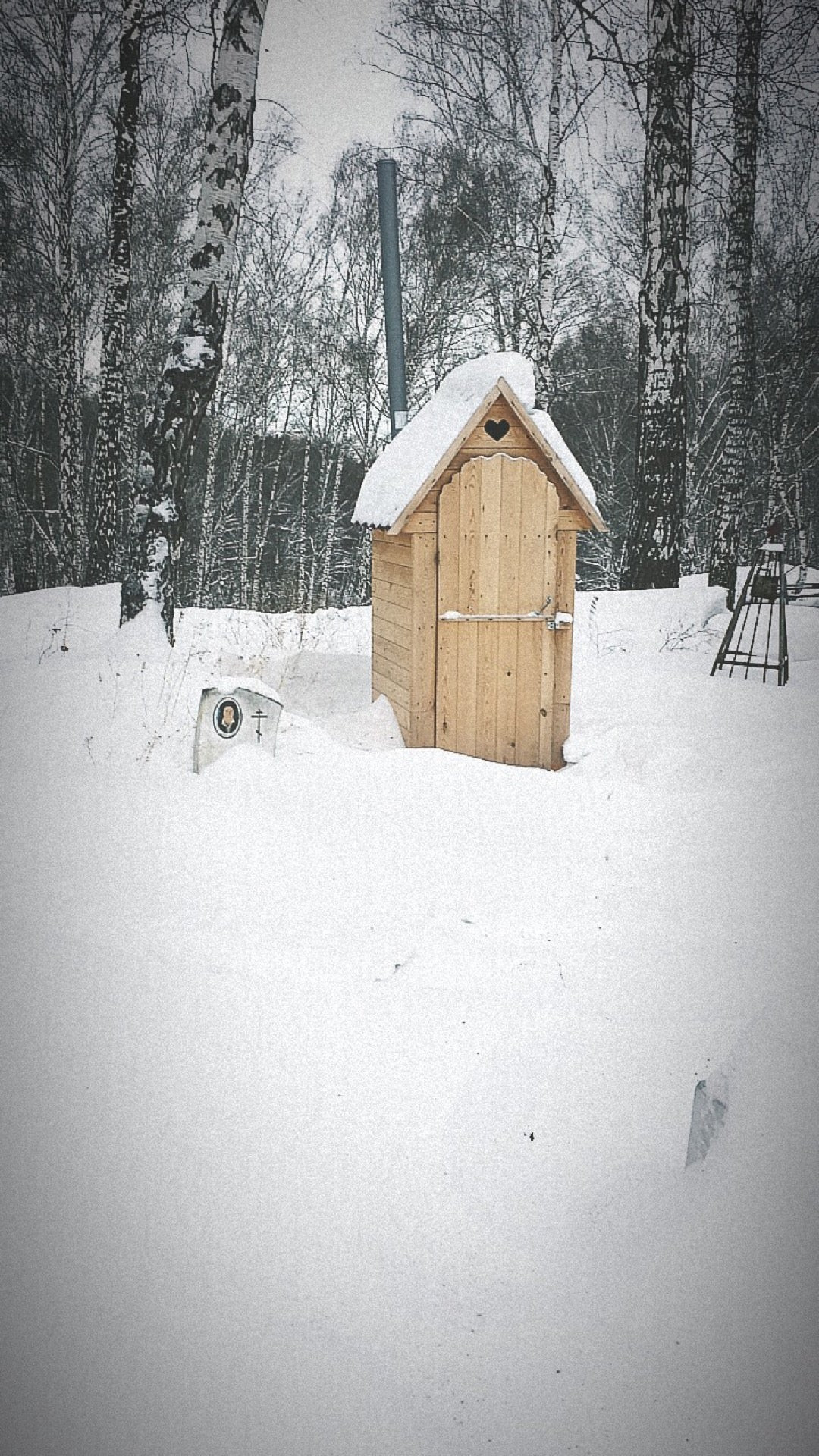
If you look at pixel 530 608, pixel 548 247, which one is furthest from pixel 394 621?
pixel 548 247

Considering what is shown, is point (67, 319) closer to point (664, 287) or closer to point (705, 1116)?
point (664, 287)

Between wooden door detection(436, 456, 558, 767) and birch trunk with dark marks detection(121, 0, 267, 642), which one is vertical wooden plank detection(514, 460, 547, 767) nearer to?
wooden door detection(436, 456, 558, 767)

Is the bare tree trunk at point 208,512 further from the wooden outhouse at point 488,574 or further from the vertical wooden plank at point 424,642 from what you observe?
the vertical wooden plank at point 424,642

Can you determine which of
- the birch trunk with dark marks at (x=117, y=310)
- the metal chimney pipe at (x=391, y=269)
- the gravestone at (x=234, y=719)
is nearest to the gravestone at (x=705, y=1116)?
the gravestone at (x=234, y=719)

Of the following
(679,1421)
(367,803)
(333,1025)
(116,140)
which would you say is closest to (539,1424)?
(679,1421)

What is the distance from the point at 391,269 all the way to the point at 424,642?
262 centimetres

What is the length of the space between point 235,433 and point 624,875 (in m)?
14.0

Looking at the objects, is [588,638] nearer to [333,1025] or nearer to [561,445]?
[561,445]

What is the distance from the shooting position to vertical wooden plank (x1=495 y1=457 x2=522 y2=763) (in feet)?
19.5

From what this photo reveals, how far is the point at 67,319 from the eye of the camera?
12.2m

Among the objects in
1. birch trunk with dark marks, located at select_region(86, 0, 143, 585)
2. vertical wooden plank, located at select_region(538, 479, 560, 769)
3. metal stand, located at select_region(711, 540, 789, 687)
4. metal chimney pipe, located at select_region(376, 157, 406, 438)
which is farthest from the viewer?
birch trunk with dark marks, located at select_region(86, 0, 143, 585)

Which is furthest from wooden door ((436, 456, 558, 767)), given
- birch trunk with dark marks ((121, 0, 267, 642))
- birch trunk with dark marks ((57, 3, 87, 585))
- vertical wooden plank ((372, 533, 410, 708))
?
birch trunk with dark marks ((57, 3, 87, 585))

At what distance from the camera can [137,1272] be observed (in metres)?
2.35

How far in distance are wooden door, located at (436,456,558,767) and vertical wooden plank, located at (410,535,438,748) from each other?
0.17 ft
